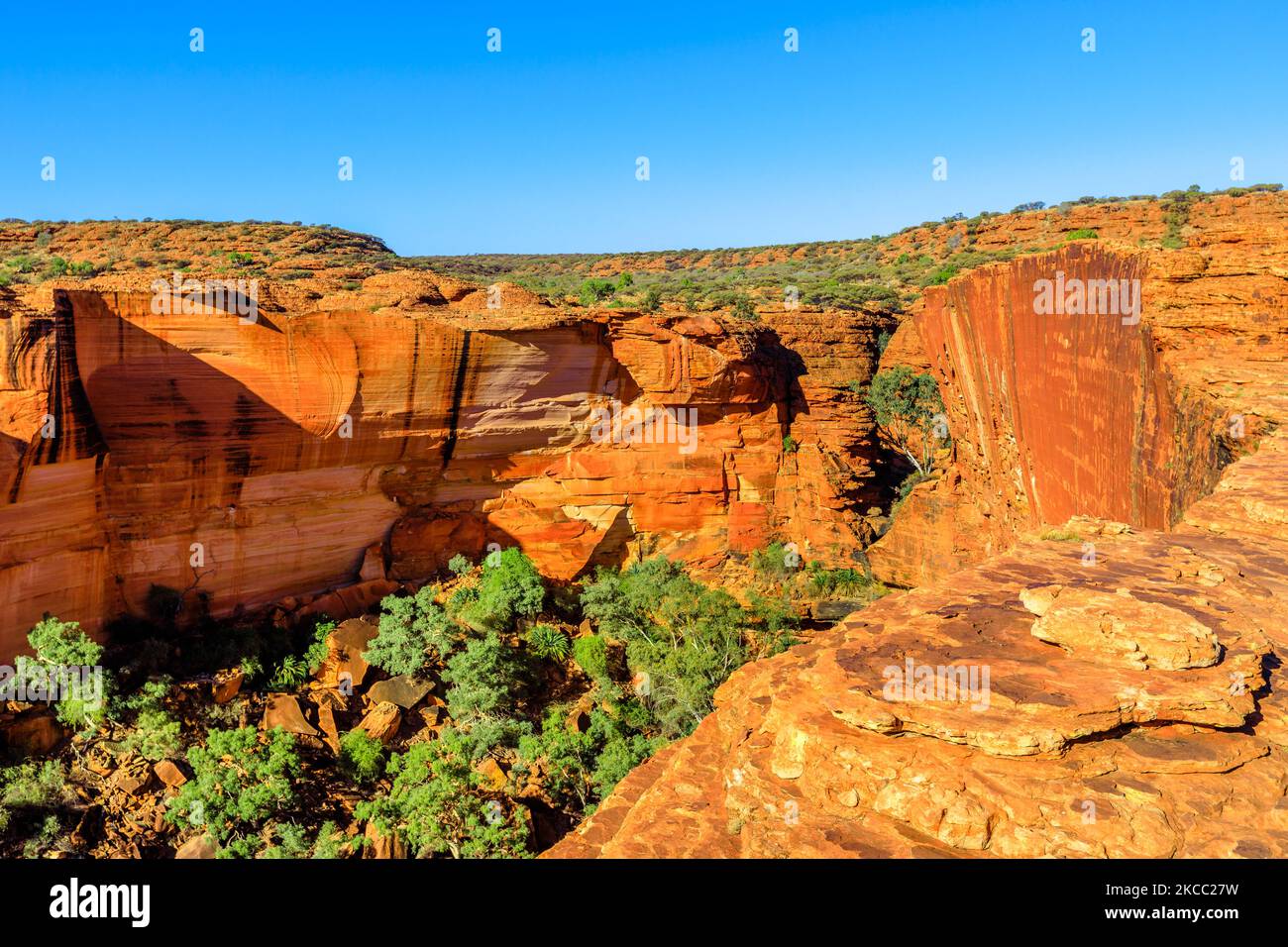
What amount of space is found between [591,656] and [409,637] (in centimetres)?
448

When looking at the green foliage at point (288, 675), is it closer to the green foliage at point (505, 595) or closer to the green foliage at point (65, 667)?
the green foliage at point (65, 667)

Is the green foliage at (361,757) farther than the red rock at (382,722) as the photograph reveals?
No

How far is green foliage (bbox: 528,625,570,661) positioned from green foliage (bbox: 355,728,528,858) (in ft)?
14.2

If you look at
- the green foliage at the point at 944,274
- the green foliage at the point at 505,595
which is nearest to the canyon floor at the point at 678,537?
the green foliage at the point at 505,595

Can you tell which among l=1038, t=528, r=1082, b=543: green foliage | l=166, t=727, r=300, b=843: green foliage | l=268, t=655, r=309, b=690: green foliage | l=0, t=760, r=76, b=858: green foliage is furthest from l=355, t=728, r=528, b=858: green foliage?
l=1038, t=528, r=1082, b=543: green foliage

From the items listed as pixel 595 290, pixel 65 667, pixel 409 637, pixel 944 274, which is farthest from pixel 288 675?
pixel 944 274

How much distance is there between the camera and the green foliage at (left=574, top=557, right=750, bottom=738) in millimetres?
17047

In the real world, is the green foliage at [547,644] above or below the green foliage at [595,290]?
below

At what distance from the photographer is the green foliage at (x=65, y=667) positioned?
1377cm

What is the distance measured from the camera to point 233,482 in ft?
56.3

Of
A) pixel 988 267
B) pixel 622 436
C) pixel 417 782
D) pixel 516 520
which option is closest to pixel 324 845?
pixel 417 782

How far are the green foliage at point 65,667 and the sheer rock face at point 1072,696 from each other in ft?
43.3

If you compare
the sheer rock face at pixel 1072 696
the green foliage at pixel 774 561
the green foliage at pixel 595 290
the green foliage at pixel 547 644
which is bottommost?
the green foliage at pixel 547 644

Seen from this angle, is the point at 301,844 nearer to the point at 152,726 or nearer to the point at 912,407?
the point at 152,726
